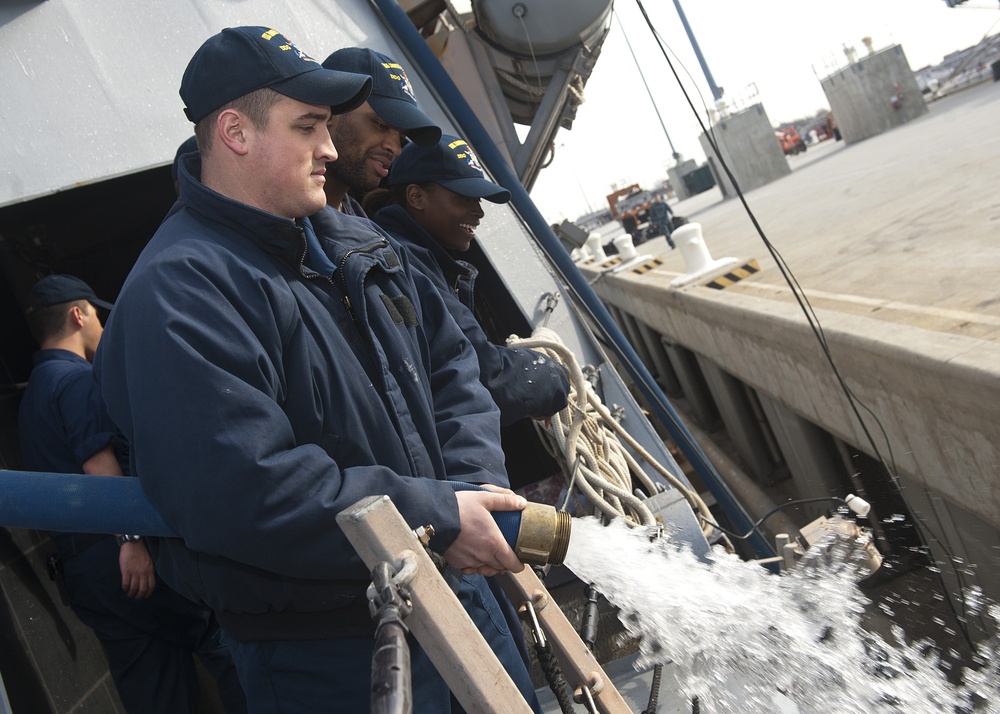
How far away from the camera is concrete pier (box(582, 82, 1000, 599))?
357cm

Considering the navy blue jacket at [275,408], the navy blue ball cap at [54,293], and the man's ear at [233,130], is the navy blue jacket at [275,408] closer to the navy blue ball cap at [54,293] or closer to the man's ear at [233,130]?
the man's ear at [233,130]

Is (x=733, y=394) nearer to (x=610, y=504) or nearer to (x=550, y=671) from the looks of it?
(x=610, y=504)

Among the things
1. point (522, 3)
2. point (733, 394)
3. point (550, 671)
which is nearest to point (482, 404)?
point (550, 671)

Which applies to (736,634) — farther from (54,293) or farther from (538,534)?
(54,293)

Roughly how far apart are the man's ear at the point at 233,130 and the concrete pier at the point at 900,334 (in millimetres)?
2796

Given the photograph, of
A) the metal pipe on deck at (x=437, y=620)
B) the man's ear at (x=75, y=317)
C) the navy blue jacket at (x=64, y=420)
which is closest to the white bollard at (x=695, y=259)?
the man's ear at (x=75, y=317)

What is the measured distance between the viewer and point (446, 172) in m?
2.97

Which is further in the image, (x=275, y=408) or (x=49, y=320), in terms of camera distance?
(x=49, y=320)

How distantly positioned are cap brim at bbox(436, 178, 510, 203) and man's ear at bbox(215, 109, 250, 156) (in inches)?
50.3

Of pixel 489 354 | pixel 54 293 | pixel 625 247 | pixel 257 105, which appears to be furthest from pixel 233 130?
pixel 625 247

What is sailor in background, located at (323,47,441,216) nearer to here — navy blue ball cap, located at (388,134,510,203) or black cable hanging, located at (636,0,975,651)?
navy blue ball cap, located at (388,134,510,203)

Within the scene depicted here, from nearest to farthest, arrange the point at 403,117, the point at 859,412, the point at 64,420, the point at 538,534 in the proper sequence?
1. the point at 538,534
2. the point at 403,117
3. the point at 64,420
4. the point at 859,412

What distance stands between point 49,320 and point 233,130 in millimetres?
1835

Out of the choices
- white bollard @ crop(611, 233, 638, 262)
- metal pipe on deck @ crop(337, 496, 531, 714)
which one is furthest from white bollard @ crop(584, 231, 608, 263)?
metal pipe on deck @ crop(337, 496, 531, 714)
